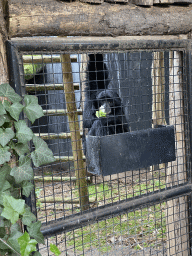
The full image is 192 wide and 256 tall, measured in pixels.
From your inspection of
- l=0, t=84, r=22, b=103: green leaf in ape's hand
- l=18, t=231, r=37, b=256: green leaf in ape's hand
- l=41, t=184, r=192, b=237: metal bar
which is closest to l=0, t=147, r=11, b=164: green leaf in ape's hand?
l=0, t=84, r=22, b=103: green leaf in ape's hand

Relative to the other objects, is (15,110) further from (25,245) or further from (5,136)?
→ (25,245)

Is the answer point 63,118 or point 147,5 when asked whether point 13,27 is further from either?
point 63,118

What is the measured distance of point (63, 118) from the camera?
5133 mm

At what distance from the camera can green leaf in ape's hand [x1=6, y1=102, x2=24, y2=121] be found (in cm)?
133

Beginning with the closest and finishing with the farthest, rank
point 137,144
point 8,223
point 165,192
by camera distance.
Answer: point 8,223 → point 137,144 → point 165,192

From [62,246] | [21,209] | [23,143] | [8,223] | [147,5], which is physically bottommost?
[62,246]

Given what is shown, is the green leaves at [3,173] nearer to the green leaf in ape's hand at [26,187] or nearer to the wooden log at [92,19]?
the green leaf in ape's hand at [26,187]

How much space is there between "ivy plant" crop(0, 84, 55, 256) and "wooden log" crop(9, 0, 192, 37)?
0.46 metres

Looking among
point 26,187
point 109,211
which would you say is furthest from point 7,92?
point 109,211

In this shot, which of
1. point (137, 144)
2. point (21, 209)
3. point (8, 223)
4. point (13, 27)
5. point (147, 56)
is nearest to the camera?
point (21, 209)

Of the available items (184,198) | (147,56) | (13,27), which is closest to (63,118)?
(147,56)

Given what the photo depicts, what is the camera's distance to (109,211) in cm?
180

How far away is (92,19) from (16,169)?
1.05 m

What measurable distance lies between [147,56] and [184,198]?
3355mm
